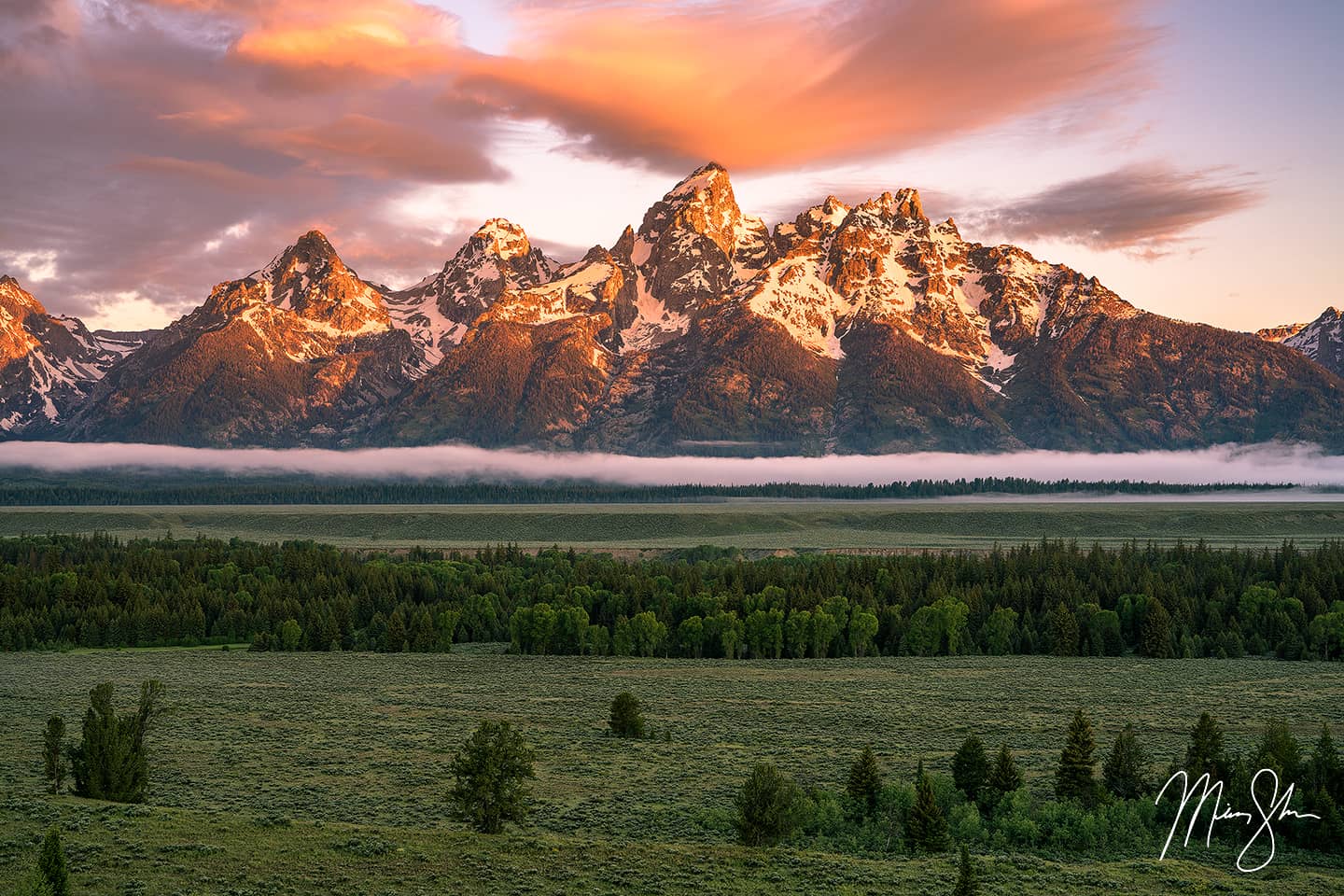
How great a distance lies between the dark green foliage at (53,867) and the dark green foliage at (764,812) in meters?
25.3

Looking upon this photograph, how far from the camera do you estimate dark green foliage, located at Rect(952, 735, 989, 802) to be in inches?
2317

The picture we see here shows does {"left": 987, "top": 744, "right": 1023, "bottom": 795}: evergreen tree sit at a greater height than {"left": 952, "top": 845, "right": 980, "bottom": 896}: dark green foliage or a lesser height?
lesser

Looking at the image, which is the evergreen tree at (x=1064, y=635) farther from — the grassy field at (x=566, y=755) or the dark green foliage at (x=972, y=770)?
the dark green foliage at (x=972, y=770)

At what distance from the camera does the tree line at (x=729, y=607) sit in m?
129

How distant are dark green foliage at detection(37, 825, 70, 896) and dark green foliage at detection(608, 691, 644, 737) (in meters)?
40.1

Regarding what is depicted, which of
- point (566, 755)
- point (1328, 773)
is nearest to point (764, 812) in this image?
point (566, 755)

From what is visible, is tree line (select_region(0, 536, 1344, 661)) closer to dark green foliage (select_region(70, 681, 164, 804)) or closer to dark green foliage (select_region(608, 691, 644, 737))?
dark green foliage (select_region(608, 691, 644, 737))

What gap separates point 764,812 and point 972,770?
1269 centimetres

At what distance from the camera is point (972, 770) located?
59.0 meters

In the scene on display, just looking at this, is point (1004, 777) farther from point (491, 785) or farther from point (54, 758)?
point (54, 758)

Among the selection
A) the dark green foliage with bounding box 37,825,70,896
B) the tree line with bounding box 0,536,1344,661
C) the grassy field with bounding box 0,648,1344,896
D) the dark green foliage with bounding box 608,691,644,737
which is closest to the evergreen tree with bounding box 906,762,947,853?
the grassy field with bounding box 0,648,1344,896

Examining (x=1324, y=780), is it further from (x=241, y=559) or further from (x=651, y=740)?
(x=241, y=559)

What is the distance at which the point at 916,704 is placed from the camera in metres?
89.1

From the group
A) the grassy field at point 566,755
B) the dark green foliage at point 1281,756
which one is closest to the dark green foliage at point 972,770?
the grassy field at point 566,755
